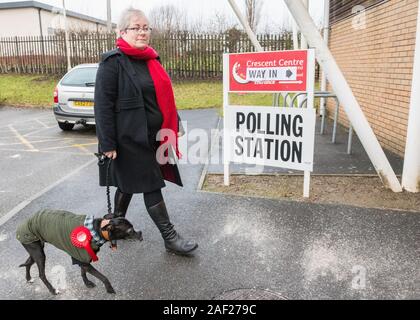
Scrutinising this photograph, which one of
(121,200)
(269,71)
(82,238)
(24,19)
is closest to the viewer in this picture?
(82,238)

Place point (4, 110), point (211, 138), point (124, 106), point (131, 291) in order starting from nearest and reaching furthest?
point (131, 291) → point (124, 106) → point (211, 138) → point (4, 110)

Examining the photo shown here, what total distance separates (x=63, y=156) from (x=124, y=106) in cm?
445

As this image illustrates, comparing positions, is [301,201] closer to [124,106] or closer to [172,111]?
[172,111]

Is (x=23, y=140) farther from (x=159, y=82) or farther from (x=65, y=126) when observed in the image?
(x=159, y=82)

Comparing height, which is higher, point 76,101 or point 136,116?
point 136,116

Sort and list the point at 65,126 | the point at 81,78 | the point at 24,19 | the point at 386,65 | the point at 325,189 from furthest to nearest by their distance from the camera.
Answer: the point at 24,19
the point at 65,126
the point at 81,78
the point at 386,65
the point at 325,189

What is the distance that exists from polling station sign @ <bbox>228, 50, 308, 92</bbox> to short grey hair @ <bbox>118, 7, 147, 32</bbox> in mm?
2037

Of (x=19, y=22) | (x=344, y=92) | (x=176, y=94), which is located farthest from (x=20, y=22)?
(x=344, y=92)

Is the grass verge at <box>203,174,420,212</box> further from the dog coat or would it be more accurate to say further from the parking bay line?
the dog coat

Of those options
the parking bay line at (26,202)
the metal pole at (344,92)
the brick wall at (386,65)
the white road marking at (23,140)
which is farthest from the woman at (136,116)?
the white road marking at (23,140)

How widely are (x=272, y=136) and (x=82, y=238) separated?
2.92m

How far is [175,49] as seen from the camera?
1817 cm
